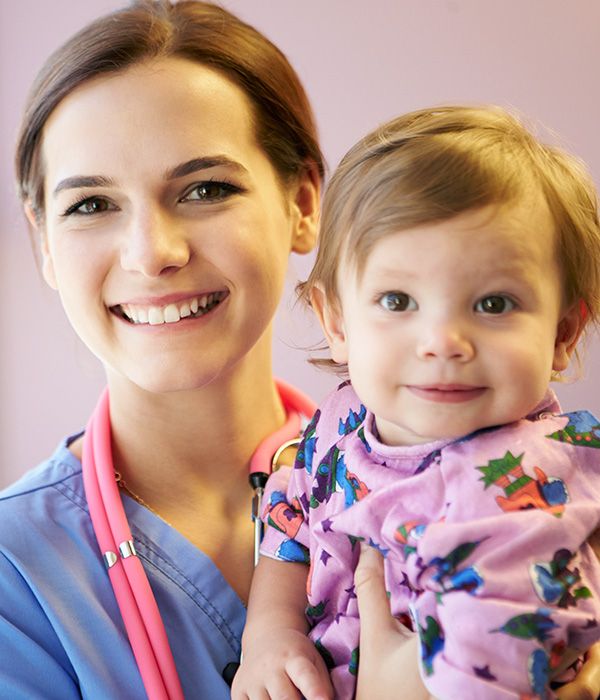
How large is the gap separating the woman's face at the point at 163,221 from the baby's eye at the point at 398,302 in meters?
0.36

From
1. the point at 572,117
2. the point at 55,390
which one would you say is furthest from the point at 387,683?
the point at 55,390

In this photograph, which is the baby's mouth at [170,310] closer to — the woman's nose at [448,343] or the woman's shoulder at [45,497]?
the woman's shoulder at [45,497]

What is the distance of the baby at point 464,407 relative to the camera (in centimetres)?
95

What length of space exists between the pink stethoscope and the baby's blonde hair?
1.43ft

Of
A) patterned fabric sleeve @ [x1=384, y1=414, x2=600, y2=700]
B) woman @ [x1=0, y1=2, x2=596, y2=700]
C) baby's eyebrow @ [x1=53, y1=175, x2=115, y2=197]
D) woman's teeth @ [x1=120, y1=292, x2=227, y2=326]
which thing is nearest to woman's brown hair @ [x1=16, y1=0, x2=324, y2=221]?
woman @ [x1=0, y1=2, x2=596, y2=700]

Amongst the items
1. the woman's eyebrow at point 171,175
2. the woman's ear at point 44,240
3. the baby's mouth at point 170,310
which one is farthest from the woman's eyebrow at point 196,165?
the woman's ear at point 44,240

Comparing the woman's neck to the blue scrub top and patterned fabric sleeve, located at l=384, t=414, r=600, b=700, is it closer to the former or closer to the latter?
the blue scrub top

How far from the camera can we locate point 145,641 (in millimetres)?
1246

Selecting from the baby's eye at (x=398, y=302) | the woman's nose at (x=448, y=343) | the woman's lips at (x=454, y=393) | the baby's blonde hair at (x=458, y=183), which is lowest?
the woman's lips at (x=454, y=393)

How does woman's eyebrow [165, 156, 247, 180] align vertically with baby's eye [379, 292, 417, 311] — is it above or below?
above

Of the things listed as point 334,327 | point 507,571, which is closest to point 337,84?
point 334,327

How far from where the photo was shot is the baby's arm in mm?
1124

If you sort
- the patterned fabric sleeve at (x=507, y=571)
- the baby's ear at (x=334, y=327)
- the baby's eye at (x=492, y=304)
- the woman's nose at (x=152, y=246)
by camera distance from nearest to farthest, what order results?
the patterned fabric sleeve at (x=507, y=571), the baby's eye at (x=492, y=304), the baby's ear at (x=334, y=327), the woman's nose at (x=152, y=246)

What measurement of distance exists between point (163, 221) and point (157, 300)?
0.10m
